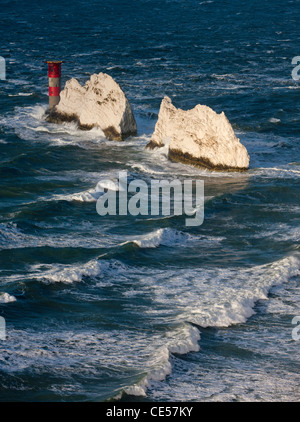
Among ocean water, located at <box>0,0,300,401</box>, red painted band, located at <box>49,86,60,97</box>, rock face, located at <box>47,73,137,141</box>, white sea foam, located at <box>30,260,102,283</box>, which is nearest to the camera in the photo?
ocean water, located at <box>0,0,300,401</box>

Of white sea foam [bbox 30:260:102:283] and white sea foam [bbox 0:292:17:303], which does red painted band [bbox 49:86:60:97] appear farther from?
white sea foam [bbox 0:292:17:303]

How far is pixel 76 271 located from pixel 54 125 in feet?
77.1

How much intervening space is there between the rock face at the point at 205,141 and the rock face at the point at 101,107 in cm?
386

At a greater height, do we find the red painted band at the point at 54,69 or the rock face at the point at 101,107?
the red painted band at the point at 54,69

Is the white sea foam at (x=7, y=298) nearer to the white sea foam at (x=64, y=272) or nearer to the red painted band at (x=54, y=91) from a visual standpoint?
the white sea foam at (x=64, y=272)

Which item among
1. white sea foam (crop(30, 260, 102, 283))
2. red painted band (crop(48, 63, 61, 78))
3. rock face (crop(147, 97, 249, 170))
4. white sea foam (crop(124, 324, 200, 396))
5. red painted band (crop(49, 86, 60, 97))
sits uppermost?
red painted band (crop(48, 63, 61, 78))

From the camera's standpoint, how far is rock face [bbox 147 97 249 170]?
1497 inches

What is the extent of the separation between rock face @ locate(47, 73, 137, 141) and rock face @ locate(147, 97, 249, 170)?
386 cm

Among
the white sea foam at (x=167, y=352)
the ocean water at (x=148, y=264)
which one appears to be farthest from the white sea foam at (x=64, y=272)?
the white sea foam at (x=167, y=352)

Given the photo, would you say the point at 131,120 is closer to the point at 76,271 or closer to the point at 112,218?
the point at 112,218

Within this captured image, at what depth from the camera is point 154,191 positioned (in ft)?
117

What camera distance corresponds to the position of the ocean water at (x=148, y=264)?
19.5 metres

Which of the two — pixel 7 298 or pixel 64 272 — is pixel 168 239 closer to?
pixel 64 272

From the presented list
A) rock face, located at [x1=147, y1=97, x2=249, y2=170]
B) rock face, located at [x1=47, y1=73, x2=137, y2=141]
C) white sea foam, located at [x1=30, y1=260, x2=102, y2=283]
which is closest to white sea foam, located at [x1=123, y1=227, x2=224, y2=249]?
white sea foam, located at [x1=30, y1=260, x2=102, y2=283]
